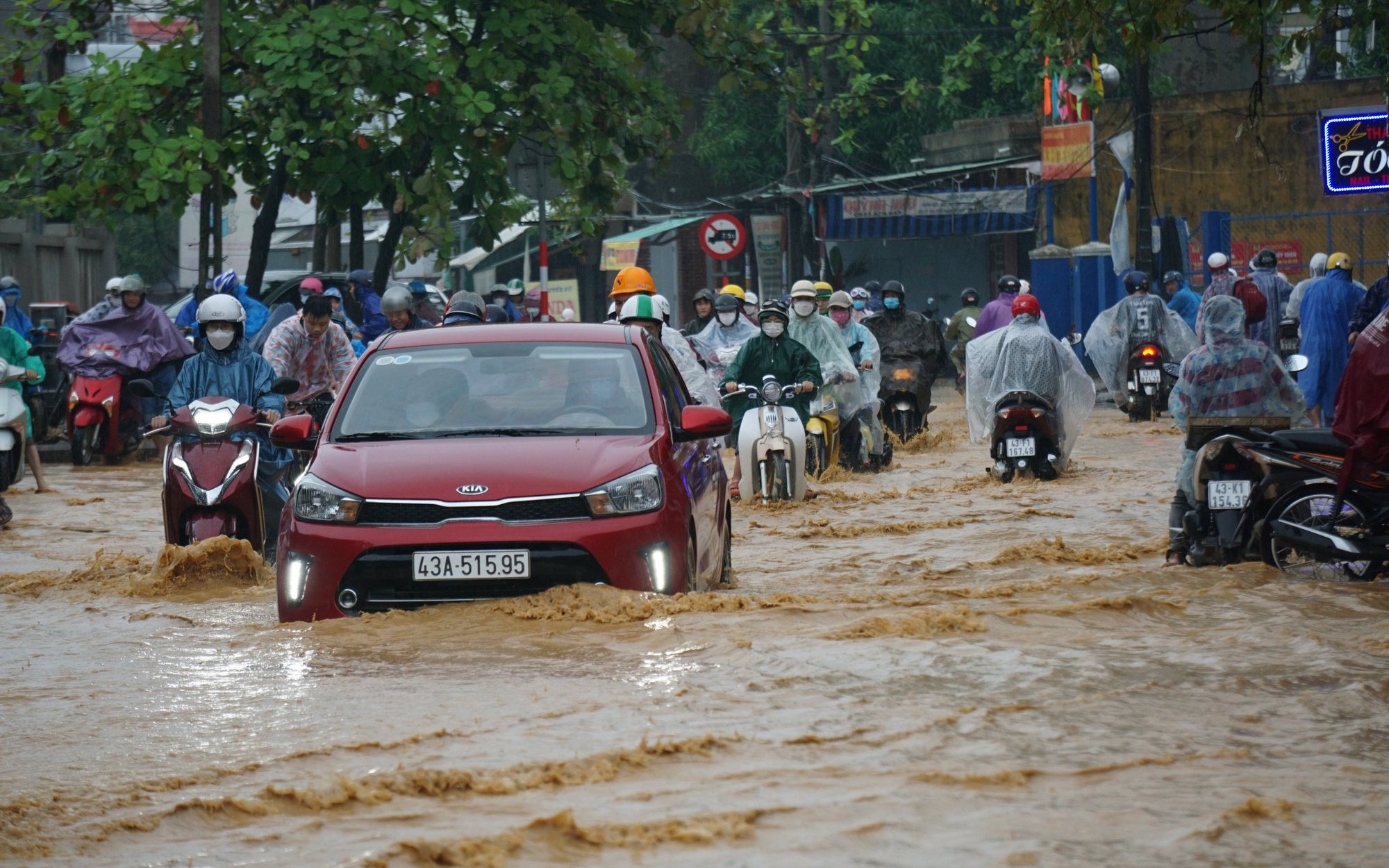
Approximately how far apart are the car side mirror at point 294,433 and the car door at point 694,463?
152cm

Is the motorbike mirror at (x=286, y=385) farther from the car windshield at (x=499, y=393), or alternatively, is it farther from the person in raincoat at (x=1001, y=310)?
the person in raincoat at (x=1001, y=310)

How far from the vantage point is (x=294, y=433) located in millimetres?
8648

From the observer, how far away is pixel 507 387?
28.7ft

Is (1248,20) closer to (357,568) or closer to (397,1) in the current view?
(357,568)

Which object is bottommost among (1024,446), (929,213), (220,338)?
(1024,446)

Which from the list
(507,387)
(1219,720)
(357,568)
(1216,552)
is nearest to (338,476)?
(357,568)

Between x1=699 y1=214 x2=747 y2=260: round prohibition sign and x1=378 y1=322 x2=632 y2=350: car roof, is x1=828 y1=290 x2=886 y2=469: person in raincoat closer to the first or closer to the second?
x1=378 y1=322 x2=632 y2=350: car roof

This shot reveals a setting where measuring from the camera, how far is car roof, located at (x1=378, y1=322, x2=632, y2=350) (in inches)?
355

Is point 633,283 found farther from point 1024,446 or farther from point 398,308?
point 1024,446

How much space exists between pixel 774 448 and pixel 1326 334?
598 cm

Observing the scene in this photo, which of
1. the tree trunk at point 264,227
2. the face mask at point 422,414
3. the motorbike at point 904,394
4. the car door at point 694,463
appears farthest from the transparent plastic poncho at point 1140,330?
the face mask at point 422,414

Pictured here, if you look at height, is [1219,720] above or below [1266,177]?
below

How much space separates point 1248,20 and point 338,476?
6.08 metres

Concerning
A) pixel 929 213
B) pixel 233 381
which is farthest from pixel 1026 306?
pixel 929 213
